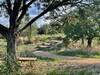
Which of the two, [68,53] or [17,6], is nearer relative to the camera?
[17,6]

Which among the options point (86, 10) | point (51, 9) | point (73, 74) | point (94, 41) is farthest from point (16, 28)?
point (94, 41)

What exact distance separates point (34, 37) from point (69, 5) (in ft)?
95.0

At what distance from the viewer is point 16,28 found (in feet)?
67.8

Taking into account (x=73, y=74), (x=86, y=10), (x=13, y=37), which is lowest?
(x=73, y=74)

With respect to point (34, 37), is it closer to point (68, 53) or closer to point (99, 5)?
point (68, 53)

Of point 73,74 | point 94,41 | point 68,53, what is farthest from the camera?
point 94,41

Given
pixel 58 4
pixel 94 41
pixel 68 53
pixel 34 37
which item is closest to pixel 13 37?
pixel 58 4

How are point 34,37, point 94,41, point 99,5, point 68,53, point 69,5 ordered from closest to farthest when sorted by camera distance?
point 99,5, point 69,5, point 68,53, point 94,41, point 34,37

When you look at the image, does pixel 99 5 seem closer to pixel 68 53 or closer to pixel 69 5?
pixel 69 5

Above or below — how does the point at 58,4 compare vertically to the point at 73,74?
above

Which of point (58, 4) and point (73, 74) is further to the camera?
point (58, 4)

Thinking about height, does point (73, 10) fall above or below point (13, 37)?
above

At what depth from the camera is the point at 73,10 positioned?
20.5 meters

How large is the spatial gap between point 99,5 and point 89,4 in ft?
2.47
